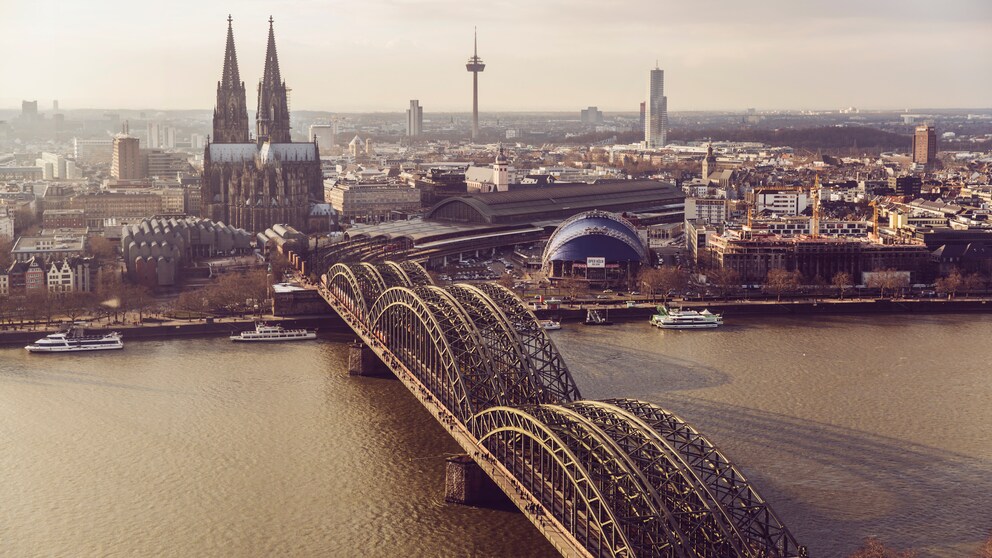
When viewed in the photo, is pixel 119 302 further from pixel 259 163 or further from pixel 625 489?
pixel 625 489

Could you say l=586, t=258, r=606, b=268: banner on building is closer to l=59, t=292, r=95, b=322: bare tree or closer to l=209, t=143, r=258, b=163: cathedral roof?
l=59, t=292, r=95, b=322: bare tree

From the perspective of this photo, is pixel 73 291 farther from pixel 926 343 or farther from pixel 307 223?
pixel 926 343

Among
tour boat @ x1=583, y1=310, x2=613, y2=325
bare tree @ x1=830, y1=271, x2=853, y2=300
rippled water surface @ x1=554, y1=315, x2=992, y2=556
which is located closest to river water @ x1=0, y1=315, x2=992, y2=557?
rippled water surface @ x1=554, y1=315, x2=992, y2=556

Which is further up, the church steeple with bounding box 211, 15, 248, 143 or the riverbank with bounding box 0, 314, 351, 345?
the church steeple with bounding box 211, 15, 248, 143

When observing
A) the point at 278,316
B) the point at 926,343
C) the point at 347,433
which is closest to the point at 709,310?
the point at 926,343

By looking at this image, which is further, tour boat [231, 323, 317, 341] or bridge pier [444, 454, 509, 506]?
tour boat [231, 323, 317, 341]

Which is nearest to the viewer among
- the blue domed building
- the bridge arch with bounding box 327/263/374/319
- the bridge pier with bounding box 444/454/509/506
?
the bridge pier with bounding box 444/454/509/506
